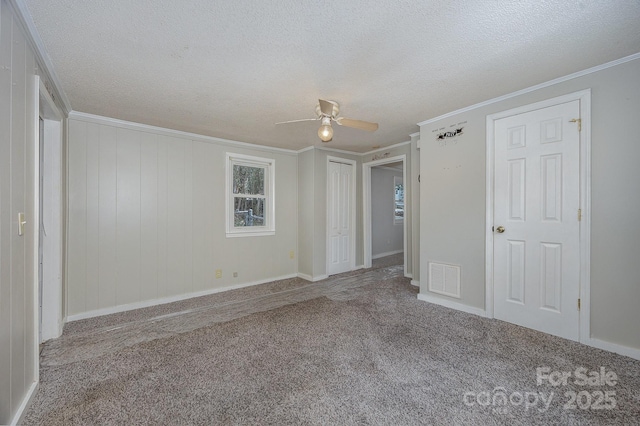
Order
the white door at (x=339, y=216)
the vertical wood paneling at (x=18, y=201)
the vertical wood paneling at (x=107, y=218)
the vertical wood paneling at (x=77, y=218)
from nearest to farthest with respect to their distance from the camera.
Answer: the vertical wood paneling at (x=18, y=201)
the vertical wood paneling at (x=77, y=218)
the vertical wood paneling at (x=107, y=218)
the white door at (x=339, y=216)

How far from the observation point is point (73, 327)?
2855 mm

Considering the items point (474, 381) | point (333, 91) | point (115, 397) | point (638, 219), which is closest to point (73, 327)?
point (115, 397)

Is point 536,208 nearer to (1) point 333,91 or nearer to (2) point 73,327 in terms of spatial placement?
(1) point 333,91

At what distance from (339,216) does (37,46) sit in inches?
167

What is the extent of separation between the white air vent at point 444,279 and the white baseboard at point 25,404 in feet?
12.3

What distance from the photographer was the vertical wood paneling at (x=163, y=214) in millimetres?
3617

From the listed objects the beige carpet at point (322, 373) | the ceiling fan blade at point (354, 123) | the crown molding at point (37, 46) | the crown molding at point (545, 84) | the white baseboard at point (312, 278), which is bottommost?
the beige carpet at point (322, 373)

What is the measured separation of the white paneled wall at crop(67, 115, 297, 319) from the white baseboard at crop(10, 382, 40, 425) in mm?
1539

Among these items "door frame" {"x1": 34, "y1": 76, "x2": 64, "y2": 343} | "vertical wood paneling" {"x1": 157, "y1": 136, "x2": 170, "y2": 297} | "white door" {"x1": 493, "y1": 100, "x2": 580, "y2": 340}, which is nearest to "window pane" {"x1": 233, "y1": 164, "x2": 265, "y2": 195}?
"vertical wood paneling" {"x1": 157, "y1": 136, "x2": 170, "y2": 297}

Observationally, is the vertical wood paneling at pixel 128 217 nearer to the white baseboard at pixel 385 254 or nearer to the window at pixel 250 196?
the window at pixel 250 196

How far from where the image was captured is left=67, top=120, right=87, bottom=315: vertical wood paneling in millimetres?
3055

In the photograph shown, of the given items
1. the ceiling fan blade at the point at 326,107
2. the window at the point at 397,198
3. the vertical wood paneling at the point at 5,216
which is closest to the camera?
the vertical wood paneling at the point at 5,216

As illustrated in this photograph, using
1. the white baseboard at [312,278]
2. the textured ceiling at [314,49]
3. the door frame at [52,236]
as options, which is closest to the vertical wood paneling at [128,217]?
the textured ceiling at [314,49]

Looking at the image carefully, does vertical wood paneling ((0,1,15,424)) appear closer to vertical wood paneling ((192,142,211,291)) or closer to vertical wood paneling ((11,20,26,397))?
vertical wood paneling ((11,20,26,397))
